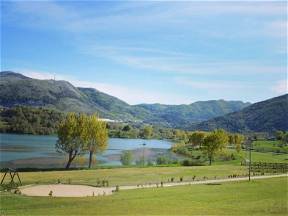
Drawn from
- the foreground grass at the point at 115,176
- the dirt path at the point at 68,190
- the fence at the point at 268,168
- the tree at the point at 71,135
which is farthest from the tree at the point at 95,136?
the dirt path at the point at 68,190

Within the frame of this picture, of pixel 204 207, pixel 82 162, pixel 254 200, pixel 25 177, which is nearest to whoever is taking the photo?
pixel 204 207

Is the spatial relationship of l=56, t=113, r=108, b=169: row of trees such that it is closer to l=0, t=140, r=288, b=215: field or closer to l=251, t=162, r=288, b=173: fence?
l=0, t=140, r=288, b=215: field

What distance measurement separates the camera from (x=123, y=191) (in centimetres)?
5428

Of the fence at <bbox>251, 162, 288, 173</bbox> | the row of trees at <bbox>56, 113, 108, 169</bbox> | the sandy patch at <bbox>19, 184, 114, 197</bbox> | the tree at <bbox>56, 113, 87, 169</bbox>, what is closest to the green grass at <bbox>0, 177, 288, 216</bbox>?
the sandy patch at <bbox>19, 184, 114, 197</bbox>

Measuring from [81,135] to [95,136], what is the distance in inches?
162

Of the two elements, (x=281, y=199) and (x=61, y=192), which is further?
(x=61, y=192)

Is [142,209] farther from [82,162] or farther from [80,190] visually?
[82,162]

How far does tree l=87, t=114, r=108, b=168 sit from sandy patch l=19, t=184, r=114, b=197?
1408 inches

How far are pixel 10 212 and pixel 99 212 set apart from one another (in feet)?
23.6

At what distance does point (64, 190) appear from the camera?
55.0 meters

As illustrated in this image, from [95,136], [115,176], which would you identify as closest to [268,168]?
[95,136]

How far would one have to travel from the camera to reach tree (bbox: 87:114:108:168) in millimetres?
95188

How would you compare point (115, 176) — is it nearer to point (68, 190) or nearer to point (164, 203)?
point (68, 190)

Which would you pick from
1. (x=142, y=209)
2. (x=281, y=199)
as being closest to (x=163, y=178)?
(x=281, y=199)
